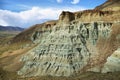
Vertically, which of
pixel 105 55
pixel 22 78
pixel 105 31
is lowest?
pixel 22 78

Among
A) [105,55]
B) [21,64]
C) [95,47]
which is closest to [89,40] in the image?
[95,47]

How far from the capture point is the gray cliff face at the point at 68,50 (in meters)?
67.9

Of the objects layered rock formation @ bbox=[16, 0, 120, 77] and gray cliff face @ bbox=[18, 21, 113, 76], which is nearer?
layered rock formation @ bbox=[16, 0, 120, 77]

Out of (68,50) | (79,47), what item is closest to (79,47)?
(79,47)

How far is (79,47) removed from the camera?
70438 millimetres

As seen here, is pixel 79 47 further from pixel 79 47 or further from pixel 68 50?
pixel 68 50

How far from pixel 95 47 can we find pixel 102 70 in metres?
8.90

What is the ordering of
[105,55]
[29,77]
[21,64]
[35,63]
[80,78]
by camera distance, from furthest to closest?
[21,64] < [35,63] < [29,77] < [105,55] < [80,78]

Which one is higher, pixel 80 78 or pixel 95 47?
pixel 95 47

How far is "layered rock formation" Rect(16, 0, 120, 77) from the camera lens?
66.2m

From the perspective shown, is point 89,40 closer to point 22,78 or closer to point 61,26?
point 61,26

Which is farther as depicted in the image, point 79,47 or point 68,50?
point 79,47

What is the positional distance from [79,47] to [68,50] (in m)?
2.87

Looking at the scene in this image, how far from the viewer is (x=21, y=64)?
8512 centimetres
